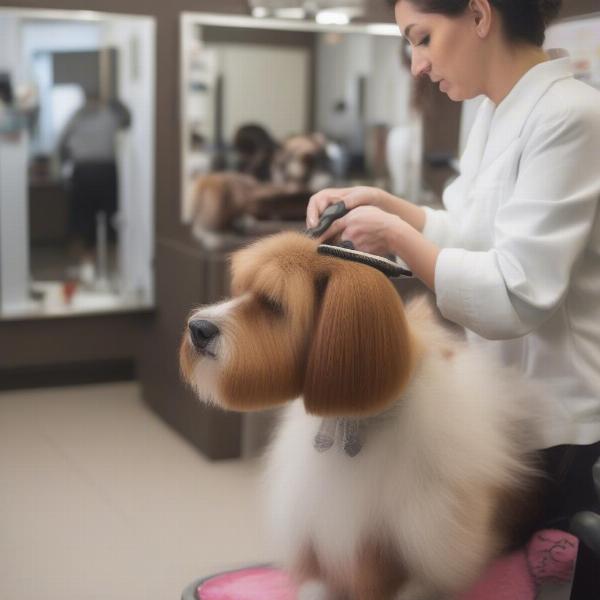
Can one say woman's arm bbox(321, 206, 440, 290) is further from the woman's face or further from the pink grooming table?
the pink grooming table

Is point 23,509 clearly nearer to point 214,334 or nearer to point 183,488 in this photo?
point 183,488

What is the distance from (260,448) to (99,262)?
135cm

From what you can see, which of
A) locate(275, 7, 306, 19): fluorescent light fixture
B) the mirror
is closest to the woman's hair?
the mirror

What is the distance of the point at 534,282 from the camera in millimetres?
1091

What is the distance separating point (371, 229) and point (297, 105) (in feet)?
10.9

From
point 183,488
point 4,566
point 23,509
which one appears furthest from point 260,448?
point 4,566

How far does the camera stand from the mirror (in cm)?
418

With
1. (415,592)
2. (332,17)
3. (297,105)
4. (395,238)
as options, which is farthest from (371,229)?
(332,17)

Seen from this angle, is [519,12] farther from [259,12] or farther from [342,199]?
[259,12]

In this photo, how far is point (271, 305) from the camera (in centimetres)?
109

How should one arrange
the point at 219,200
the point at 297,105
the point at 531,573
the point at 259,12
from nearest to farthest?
the point at 531,573
the point at 219,200
the point at 259,12
the point at 297,105

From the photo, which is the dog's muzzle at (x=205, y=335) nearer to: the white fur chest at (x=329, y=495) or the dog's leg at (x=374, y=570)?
the white fur chest at (x=329, y=495)

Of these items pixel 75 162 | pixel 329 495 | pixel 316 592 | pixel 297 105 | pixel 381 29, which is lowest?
pixel 316 592

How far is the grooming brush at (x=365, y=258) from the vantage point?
1084 millimetres
